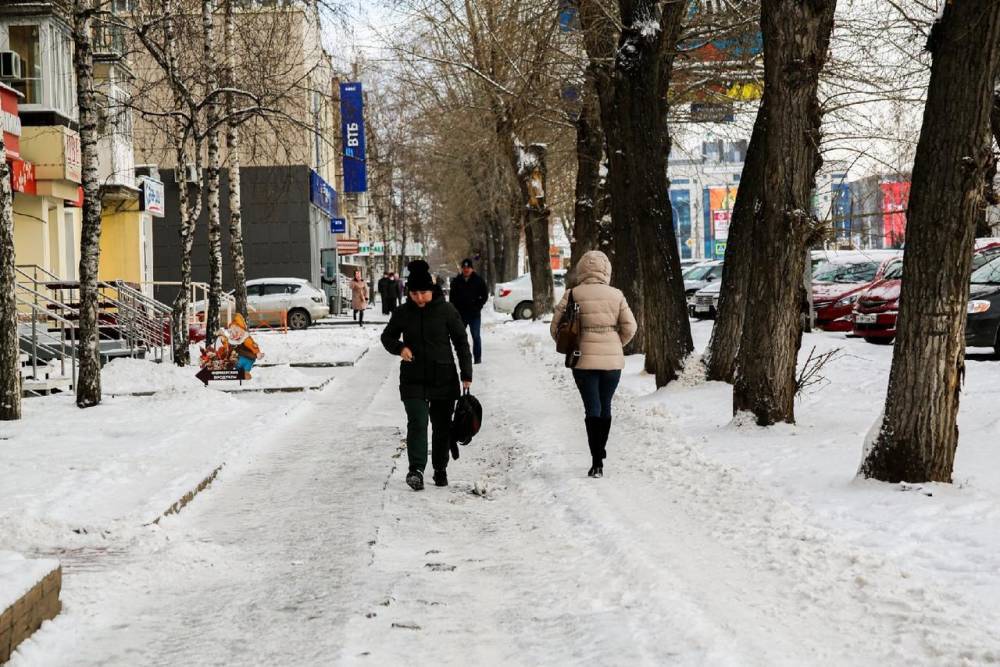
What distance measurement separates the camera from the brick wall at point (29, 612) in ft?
16.0

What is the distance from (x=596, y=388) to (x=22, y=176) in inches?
658

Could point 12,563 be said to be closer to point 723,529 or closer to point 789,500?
point 723,529

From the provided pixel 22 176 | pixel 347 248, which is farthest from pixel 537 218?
pixel 347 248

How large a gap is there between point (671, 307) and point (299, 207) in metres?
36.3

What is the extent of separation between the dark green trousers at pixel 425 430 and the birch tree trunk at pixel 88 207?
6.66 meters

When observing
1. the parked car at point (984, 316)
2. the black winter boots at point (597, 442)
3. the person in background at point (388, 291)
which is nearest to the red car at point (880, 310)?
the parked car at point (984, 316)

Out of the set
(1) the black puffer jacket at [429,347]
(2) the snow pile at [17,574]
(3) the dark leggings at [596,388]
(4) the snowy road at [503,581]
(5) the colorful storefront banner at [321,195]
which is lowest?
(4) the snowy road at [503,581]

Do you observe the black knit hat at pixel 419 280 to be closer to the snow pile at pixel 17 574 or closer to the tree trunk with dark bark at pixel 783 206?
the tree trunk with dark bark at pixel 783 206

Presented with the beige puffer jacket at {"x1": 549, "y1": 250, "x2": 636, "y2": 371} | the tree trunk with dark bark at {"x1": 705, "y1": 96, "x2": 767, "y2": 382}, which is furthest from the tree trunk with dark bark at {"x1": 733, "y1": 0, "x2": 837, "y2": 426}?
the tree trunk with dark bark at {"x1": 705, "y1": 96, "x2": 767, "y2": 382}

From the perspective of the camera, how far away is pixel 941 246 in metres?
7.87

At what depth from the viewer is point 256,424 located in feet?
41.8

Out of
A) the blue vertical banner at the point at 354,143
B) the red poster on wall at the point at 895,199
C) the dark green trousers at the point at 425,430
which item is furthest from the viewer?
the blue vertical banner at the point at 354,143

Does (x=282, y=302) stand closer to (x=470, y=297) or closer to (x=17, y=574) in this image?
(x=470, y=297)

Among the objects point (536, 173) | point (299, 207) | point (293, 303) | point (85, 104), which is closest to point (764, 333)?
point (85, 104)
